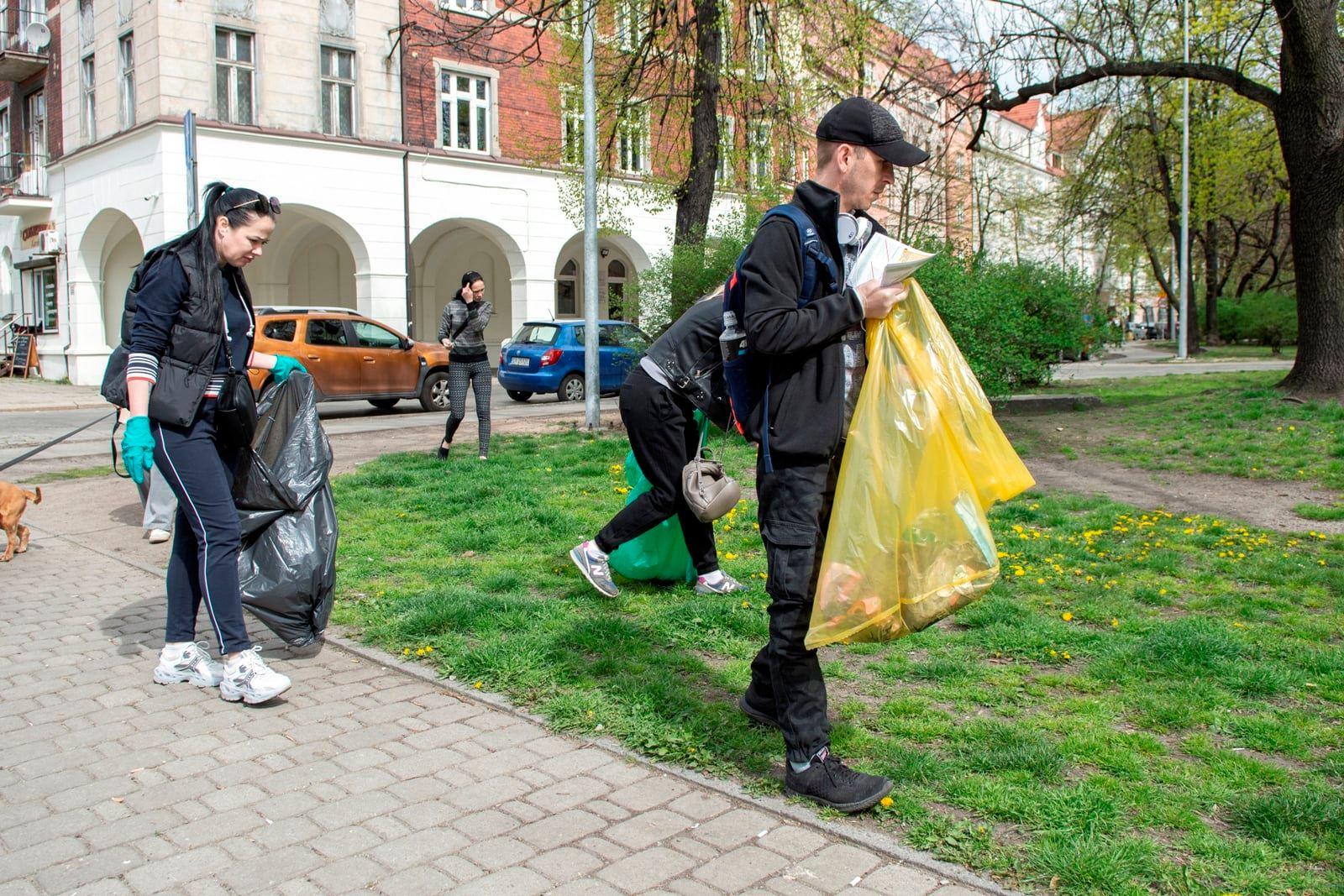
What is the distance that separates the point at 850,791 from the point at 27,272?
3264cm

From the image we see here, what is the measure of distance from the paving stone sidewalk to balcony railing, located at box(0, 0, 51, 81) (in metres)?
28.6

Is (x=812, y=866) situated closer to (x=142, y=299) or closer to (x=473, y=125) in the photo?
(x=142, y=299)

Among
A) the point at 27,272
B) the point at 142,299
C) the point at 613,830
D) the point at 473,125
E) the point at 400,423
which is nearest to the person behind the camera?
the point at 613,830

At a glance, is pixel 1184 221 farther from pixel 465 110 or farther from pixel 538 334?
pixel 538 334

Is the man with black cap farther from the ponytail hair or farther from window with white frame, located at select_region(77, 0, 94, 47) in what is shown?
window with white frame, located at select_region(77, 0, 94, 47)

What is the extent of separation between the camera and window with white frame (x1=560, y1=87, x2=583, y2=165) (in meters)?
16.8

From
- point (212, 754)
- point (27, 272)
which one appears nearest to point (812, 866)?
point (212, 754)

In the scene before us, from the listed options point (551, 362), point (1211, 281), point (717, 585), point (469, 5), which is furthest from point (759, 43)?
point (1211, 281)

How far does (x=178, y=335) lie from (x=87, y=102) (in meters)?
26.1

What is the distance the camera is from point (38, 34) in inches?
1067

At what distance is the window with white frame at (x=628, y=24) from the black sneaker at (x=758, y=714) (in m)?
12.0

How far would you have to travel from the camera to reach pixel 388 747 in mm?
3588

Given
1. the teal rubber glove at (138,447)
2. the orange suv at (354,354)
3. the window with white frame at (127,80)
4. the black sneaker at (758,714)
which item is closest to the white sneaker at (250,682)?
the teal rubber glove at (138,447)

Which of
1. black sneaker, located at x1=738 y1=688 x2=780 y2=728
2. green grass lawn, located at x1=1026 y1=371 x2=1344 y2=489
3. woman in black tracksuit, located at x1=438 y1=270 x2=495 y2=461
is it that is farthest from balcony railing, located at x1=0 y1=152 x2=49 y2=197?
black sneaker, located at x1=738 y1=688 x2=780 y2=728
